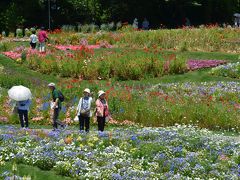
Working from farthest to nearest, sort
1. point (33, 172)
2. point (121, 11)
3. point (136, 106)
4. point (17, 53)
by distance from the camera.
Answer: point (121, 11) → point (17, 53) → point (136, 106) → point (33, 172)

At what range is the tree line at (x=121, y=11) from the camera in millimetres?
45438

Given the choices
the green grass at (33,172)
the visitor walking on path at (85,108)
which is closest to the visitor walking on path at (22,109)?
the visitor walking on path at (85,108)

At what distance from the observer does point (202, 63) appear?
26.0 meters

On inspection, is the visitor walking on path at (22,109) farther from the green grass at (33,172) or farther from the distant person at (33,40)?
the distant person at (33,40)

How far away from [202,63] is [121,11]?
2101 cm

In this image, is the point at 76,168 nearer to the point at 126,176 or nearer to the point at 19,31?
the point at 126,176

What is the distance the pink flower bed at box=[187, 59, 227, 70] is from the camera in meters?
25.7

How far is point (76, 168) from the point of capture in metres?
10.3

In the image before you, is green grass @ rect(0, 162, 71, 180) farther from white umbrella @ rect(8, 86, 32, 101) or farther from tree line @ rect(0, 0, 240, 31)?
tree line @ rect(0, 0, 240, 31)

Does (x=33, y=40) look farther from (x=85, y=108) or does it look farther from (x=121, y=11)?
(x=121, y=11)

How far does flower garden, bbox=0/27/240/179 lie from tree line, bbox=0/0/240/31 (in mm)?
10242

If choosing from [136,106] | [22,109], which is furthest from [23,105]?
[136,106]

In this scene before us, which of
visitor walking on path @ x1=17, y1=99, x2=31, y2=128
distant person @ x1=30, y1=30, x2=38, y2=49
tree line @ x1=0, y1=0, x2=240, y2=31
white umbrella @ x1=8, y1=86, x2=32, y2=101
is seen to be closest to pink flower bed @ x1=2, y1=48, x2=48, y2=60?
distant person @ x1=30, y1=30, x2=38, y2=49

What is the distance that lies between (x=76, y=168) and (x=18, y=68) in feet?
54.9
